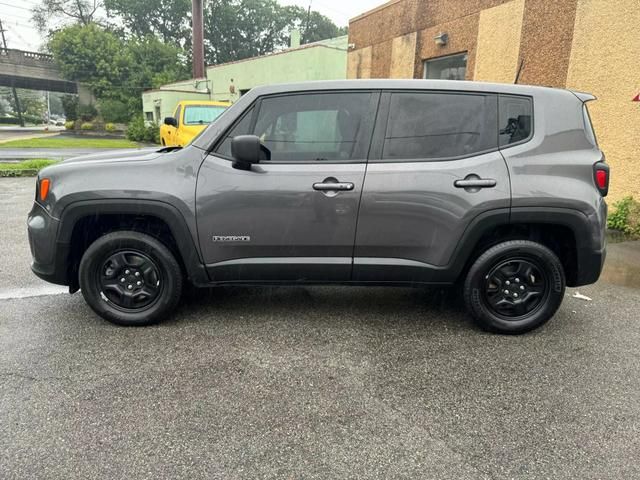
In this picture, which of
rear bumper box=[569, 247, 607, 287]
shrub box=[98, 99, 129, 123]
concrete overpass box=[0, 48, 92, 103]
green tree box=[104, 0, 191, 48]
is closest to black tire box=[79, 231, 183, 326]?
rear bumper box=[569, 247, 607, 287]

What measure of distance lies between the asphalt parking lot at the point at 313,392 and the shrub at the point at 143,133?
28197 mm

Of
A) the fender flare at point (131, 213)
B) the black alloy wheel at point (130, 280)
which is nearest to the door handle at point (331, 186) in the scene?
the fender flare at point (131, 213)

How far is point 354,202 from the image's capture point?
11.1ft

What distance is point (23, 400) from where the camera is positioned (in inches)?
105

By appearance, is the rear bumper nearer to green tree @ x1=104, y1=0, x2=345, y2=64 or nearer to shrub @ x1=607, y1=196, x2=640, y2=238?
shrub @ x1=607, y1=196, x2=640, y2=238

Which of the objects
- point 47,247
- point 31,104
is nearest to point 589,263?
point 47,247

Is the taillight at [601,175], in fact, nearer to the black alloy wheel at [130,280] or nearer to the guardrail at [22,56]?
the black alloy wheel at [130,280]

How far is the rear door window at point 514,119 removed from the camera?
11.4 feet

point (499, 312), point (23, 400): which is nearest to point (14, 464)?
point (23, 400)

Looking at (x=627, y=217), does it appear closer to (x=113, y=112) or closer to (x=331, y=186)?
(x=331, y=186)

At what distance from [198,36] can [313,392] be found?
32.6 meters

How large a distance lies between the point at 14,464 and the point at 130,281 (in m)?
1.62

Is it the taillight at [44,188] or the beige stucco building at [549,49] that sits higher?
the beige stucco building at [549,49]

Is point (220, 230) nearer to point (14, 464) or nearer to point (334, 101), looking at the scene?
point (334, 101)
